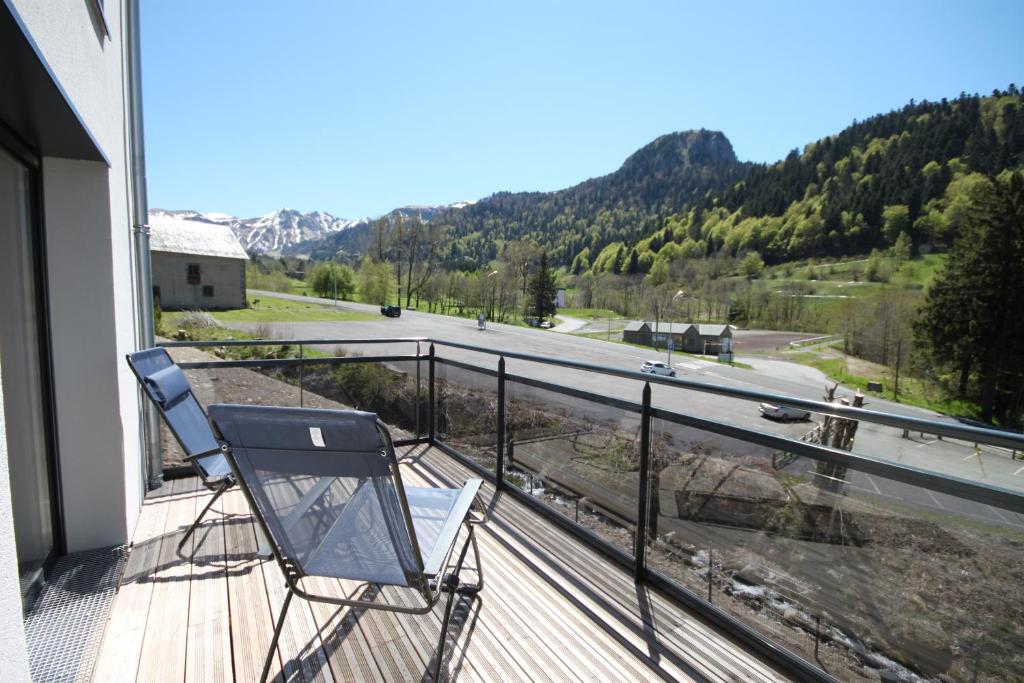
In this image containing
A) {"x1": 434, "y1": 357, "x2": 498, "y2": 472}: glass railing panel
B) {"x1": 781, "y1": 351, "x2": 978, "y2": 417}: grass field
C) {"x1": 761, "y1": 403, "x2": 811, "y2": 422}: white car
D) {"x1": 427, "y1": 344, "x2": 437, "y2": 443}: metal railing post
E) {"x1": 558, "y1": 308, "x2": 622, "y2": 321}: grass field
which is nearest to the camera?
{"x1": 761, "y1": 403, "x2": 811, "y2": 422}: white car

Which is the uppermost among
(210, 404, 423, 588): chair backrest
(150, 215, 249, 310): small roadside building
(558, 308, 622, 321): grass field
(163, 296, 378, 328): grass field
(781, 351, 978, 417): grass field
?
(150, 215, 249, 310): small roadside building

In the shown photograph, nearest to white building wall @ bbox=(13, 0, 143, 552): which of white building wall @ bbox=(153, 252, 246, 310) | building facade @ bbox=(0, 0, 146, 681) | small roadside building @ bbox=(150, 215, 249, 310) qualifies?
Result: building facade @ bbox=(0, 0, 146, 681)

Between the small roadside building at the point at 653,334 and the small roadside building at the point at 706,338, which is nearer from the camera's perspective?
the small roadside building at the point at 706,338

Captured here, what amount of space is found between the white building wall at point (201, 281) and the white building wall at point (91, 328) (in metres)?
34.9

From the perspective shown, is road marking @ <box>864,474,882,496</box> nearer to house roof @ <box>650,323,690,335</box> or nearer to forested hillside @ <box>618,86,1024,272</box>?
house roof @ <box>650,323,690,335</box>

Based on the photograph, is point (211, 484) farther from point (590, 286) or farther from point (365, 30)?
point (590, 286)

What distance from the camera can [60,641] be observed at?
196cm

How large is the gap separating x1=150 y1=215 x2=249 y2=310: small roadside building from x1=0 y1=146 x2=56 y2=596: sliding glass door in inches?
1348

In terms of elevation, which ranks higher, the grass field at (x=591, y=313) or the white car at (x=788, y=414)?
the white car at (x=788, y=414)

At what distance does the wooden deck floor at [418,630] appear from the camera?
5.99ft

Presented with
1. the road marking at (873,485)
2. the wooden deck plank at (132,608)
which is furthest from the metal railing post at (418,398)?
the road marking at (873,485)

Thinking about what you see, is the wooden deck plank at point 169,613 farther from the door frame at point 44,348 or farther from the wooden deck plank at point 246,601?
the door frame at point 44,348

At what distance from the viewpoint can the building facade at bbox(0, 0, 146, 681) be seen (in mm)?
2180

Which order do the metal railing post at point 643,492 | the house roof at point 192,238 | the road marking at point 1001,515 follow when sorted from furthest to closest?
1. the house roof at point 192,238
2. the metal railing post at point 643,492
3. the road marking at point 1001,515
